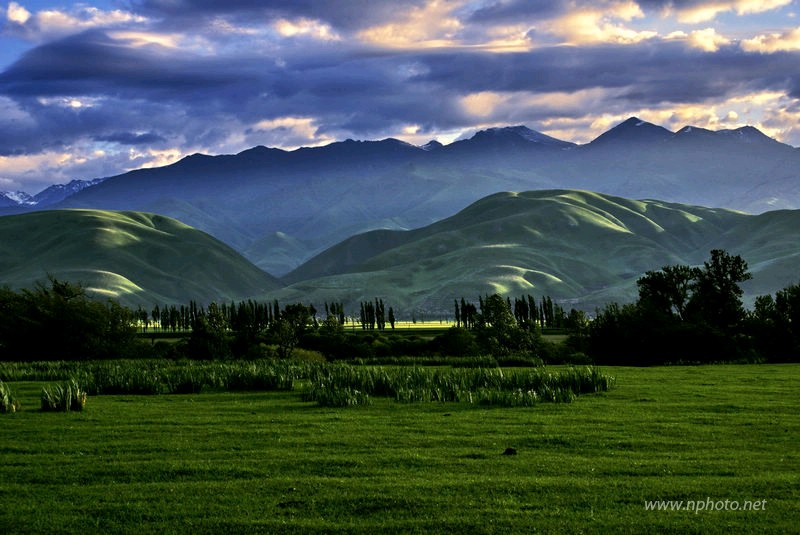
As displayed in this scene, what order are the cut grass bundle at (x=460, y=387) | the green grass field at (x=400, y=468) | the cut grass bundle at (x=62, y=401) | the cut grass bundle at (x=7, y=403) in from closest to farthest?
the green grass field at (x=400, y=468) < the cut grass bundle at (x=7, y=403) < the cut grass bundle at (x=62, y=401) < the cut grass bundle at (x=460, y=387)

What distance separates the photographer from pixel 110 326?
75.2m

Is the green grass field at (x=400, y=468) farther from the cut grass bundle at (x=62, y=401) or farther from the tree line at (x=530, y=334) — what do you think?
the tree line at (x=530, y=334)

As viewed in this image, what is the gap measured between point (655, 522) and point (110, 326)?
6697 cm

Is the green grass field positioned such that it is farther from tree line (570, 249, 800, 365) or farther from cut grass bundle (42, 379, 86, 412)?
tree line (570, 249, 800, 365)

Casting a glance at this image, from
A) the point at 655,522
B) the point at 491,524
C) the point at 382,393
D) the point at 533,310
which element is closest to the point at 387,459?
the point at 491,524

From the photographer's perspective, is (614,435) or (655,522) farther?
(614,435)

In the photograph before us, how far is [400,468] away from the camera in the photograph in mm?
19891

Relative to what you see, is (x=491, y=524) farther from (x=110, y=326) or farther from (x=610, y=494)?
(x=110, y=326)

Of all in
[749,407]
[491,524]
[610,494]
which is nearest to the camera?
[491,524]

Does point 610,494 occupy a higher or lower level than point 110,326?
lower

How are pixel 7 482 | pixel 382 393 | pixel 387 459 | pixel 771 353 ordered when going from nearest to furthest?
pixel 7 482 < pixel 387 459 < pixel 382 393 < pixel 771 353

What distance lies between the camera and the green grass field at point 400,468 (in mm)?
15883
